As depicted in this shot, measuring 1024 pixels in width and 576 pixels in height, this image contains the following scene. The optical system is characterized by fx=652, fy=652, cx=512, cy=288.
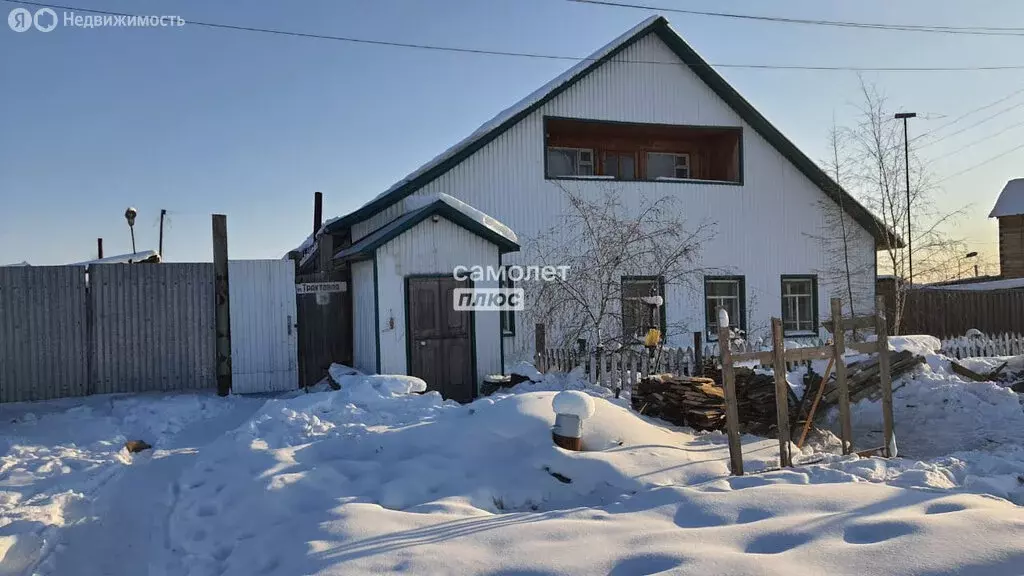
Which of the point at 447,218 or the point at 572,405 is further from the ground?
the point at 447,218

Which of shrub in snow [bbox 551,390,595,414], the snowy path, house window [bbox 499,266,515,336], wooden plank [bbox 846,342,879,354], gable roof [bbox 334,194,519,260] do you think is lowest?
the snowy path

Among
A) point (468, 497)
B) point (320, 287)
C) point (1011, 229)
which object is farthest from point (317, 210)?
point (1011, 229)

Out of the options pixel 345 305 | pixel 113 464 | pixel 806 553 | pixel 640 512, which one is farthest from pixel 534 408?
pixel 345 305

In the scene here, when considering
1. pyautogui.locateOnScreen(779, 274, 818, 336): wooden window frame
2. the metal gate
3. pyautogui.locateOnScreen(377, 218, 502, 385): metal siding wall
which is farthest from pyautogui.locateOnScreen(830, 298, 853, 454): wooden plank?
pyautogui.locateOnScreen(779, 274, 818, 336): wooden window frame

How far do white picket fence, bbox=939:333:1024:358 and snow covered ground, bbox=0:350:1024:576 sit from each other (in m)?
6.64

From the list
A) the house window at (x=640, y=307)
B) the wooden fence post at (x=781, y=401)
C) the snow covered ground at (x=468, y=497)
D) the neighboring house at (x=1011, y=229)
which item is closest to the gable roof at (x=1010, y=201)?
the neighboring house at (x=1011, y=229)

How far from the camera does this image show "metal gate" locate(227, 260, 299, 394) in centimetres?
1116

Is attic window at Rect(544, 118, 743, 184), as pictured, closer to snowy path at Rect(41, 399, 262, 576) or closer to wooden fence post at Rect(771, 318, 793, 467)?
wooden fence post at Rect(771, 318, 793, 467)

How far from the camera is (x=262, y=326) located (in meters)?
11.3

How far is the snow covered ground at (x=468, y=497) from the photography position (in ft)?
12.5

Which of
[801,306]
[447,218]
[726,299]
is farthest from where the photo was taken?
[801,306]

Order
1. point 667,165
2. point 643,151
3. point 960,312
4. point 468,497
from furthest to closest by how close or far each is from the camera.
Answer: point 960,312 < point 667,165 < point 643,151 < point 468,497

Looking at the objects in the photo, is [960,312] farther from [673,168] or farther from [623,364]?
[623,364]

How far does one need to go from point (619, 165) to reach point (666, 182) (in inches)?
58.1
